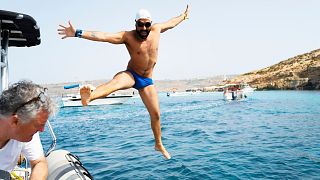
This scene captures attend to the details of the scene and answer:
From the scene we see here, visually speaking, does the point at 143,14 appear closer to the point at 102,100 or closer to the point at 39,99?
the point at 39,99

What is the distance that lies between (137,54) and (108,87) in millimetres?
841

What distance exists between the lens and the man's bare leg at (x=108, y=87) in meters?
5.23

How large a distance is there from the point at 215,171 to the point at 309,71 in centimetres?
9673

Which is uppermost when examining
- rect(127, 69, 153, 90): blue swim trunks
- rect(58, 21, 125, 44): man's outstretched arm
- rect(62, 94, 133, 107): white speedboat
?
rect(58, 21, 125, 44): man's outstretched arm

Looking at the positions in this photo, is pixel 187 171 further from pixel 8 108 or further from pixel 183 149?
pixel 8 108

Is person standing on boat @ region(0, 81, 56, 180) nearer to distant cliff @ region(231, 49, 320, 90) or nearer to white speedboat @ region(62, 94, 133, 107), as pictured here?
white speedboat @ region(62, 94, 133, 107)

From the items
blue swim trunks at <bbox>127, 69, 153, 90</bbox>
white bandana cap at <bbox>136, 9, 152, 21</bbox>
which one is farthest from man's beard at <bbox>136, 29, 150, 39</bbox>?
blue swim trunks at <bbox>127, 69, 153, 90</bbox>

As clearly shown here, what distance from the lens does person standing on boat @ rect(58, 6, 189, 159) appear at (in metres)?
5.27

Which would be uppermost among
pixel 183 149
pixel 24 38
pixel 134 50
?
pixel 24 38

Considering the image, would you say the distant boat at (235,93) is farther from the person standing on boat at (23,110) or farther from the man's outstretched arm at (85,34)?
the person standing on boat at (23,110)

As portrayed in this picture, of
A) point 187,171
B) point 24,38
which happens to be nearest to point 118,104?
point 187,171

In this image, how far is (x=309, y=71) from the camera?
320ft

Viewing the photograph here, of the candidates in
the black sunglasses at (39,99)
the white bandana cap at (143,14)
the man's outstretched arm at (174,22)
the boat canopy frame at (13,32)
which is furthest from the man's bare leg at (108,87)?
the black sunglasses at (39,99)

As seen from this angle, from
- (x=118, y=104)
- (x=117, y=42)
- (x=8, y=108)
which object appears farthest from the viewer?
(x=118, y=104)
